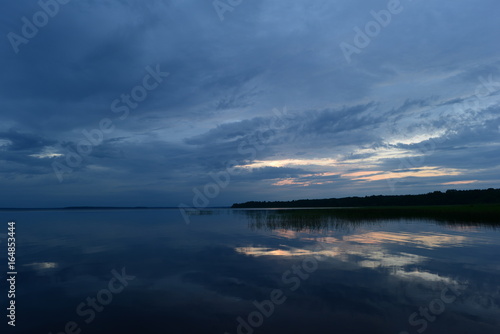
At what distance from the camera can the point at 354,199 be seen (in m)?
184

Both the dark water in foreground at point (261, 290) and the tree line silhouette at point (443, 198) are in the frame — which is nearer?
the dark water in foreground at point (261, 290)

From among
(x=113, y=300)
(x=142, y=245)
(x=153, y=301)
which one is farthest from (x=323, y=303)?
(x=142, y=245)

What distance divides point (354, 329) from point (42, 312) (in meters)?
11.5

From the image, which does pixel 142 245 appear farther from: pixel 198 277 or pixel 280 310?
pixel 280 310
